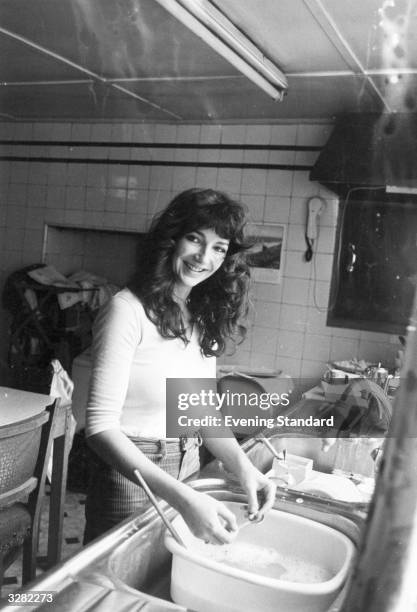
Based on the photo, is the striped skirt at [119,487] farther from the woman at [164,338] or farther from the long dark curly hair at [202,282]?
the long dark curly hair at [202,282]

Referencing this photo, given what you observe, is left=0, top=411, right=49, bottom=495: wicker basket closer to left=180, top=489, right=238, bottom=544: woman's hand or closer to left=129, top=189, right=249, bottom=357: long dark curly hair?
left=129, top=189, right=249, bottom=357: long dark curly hair

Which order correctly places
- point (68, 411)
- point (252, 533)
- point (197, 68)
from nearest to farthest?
point (252, 533)
point (68, 411)
point (197, 68)

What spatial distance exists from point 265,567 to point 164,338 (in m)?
0.39

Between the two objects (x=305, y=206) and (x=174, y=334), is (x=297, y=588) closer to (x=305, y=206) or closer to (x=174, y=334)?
(x=174, y=334)

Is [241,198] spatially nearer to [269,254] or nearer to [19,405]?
[269,254]

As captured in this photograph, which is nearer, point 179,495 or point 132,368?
point 179,495

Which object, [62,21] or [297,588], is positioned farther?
[62,21]

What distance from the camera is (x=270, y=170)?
2918mm

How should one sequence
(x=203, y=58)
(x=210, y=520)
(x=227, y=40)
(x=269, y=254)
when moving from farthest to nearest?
(x=269, y=254)
(x=203, y=58)
(x=227, y=40)
(x=210, y=520)

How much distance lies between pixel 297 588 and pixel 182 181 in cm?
274

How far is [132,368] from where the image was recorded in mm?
946

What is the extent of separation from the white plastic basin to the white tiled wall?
2090 millimetres

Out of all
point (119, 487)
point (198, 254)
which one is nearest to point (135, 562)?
point (119, 487)

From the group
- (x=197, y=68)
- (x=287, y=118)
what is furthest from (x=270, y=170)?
(x=197, y=68)
